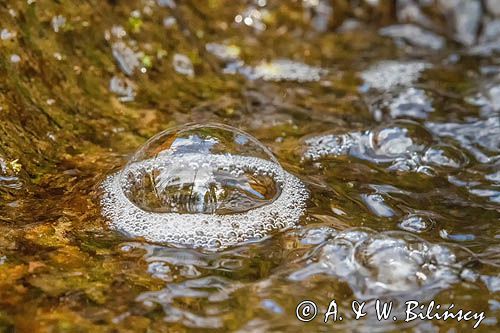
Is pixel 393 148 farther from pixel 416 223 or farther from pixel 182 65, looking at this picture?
pixel 182 65

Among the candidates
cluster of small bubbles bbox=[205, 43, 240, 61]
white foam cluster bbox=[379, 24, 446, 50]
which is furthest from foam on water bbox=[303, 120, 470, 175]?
white foam cluster bbox=[379, 24, 446, 50]

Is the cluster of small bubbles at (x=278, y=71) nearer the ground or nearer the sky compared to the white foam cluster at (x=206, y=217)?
nearer the sky

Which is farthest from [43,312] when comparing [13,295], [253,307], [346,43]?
[346,43]

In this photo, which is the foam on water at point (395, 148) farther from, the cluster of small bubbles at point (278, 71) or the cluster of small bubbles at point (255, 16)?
the cluster of small bubbles at point (255, 16)

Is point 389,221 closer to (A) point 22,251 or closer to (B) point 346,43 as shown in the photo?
(A) point 22,251

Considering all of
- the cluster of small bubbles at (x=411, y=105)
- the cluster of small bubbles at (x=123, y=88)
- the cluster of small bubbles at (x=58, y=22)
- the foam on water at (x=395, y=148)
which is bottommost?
the foam on water at (x=395, y=148)

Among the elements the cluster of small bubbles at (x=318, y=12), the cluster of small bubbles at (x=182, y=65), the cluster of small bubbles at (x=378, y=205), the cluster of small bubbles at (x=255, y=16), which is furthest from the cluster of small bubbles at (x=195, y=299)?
the cluster of small bubbles at (x=318, y=12)

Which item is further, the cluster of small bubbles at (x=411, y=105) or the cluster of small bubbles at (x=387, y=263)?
the cluster of small bubbles at (x=411, y=105)
